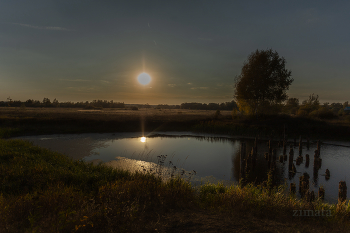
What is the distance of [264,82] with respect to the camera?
30.1 m

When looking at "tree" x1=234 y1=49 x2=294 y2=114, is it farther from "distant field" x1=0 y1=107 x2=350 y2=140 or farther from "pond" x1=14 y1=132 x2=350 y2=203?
"pond" x1=14 y1=132 x2=350 y2=203

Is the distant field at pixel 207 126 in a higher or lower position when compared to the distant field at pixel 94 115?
lower

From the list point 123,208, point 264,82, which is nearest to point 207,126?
point 264,82

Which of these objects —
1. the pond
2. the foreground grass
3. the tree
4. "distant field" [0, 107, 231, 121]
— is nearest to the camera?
the foreground grass

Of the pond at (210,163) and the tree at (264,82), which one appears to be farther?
the tree at (264,82)

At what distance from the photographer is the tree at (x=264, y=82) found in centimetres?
3020

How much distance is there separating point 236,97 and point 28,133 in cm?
3383

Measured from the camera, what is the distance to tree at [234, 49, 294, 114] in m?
30.2

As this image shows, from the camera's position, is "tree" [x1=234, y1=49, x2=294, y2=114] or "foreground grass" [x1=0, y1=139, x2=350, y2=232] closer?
"foreground grass" [x1=0, y1=139, x2=350, y2=232]

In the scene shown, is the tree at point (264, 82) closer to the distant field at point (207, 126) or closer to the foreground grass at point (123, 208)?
the distant field at point (207, 126)

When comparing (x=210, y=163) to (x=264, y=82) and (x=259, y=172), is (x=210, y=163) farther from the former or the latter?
(x=264, y=82)

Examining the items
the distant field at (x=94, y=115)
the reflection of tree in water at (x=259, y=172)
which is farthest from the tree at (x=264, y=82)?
the reflection of tree in water at (x=259, y=172)

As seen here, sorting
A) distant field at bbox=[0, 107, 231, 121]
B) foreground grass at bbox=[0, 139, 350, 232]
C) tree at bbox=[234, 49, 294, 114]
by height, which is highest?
tree at bbox=[234, 49, 294, 114]

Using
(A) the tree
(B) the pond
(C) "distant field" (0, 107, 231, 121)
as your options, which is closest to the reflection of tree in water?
(B) the pond
